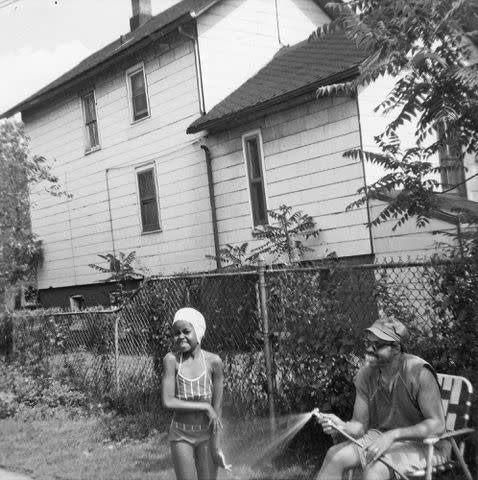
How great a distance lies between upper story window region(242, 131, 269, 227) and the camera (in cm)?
1366

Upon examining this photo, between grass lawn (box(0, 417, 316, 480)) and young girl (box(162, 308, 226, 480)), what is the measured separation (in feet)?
3.57

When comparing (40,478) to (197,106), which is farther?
(197,106)

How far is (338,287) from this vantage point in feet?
18.3

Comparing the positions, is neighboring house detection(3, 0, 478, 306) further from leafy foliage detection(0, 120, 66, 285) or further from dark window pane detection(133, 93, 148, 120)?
leafy foliage detection(0, 120, 66, 285)

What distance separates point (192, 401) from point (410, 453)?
140cm

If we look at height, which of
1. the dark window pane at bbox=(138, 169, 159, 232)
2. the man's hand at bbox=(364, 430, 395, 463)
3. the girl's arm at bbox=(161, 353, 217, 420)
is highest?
the dark window pane at bbox=(138, 169, 159, 232)

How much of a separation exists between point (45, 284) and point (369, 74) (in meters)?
17.0

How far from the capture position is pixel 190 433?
4461 mm

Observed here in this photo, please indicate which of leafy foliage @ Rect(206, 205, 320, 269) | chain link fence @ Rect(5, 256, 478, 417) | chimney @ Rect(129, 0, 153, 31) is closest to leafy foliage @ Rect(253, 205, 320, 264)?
leafy foliage @ Rect(206, 205, 320, 269)

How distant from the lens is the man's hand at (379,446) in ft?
13.1

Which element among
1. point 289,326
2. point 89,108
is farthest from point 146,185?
point 289,326

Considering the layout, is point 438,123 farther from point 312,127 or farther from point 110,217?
point 110,217

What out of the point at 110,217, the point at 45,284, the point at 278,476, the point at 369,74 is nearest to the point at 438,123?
the point at 369,74

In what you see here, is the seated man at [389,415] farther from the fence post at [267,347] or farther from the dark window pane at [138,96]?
the dark window pane at [138,96]
